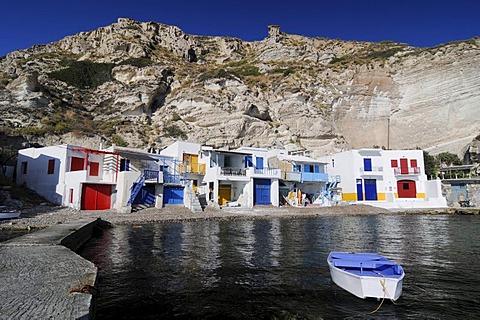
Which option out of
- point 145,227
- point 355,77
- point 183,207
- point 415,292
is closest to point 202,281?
point 415,292

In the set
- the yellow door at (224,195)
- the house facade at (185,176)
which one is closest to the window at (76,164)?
the house facade at (185,176)

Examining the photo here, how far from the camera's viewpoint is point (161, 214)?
85.0 ft

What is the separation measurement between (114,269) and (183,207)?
20821 mm

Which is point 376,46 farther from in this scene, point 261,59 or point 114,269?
point 114,269

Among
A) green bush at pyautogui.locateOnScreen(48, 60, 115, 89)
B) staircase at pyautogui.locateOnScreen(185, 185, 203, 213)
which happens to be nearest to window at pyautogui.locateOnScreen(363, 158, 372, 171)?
staircase at pyautogui.locateOnScreen(185, 185, 203, 213)

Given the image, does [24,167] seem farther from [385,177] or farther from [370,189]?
[385,177]

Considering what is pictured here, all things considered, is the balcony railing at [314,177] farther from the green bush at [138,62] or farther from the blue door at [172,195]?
the green bush at [138,62]

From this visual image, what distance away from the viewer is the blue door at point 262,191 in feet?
112

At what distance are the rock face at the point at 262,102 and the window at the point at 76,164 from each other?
667 inches

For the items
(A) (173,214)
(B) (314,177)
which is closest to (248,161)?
(B) (314,177)

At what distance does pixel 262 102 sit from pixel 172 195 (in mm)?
30838

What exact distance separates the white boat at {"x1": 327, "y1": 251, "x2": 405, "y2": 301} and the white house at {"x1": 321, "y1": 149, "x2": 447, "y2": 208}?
3454 cm

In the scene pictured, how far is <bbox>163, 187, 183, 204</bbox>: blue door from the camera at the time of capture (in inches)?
1241

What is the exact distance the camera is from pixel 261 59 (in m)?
83.2
